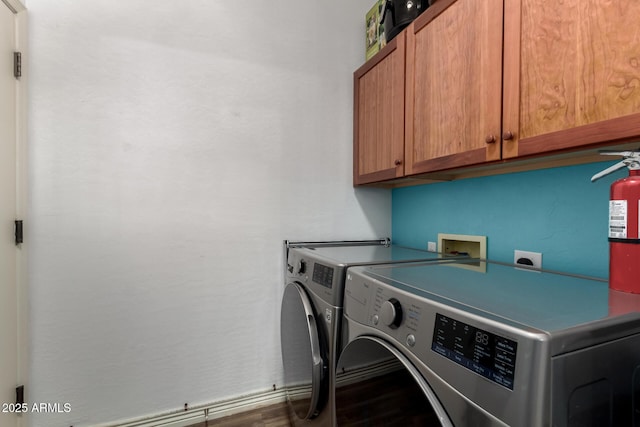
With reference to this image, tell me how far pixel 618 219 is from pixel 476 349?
0.55 meters

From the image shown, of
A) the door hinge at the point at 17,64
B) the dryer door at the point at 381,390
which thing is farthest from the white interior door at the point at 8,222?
the dryer door at the point at 381,390

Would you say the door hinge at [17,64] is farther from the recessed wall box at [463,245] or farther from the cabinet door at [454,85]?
the recessed wall box at [463,245]

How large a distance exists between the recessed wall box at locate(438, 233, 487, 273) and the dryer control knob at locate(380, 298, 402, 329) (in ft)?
2.00

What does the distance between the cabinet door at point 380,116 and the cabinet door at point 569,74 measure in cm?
51

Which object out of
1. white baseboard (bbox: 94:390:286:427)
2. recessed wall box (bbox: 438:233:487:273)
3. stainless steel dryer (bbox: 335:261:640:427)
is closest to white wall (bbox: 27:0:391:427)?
white baseboard (bbox: 94:390:286:427)

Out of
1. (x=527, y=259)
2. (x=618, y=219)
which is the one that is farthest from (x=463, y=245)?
(x=618, y=219)

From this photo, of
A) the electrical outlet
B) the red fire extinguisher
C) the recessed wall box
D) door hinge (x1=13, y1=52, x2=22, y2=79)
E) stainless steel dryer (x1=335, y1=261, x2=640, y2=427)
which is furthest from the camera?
the recessed wall box

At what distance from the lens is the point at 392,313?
664mm

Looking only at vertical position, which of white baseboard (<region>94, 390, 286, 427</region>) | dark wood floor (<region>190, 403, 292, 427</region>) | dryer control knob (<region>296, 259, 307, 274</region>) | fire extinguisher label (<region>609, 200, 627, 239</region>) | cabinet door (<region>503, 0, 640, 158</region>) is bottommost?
dark wood floor (<region>190, 403, 292, 427</region>)

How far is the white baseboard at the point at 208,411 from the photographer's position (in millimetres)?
1421

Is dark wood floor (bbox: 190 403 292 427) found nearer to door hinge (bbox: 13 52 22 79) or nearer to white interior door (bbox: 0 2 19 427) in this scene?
white interior door (bbox: 0 2 19 427)

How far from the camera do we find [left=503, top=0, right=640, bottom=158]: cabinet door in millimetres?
663

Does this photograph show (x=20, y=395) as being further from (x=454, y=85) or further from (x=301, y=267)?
(x=454, y=85)

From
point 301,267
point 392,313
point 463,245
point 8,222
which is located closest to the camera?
point 392,313
